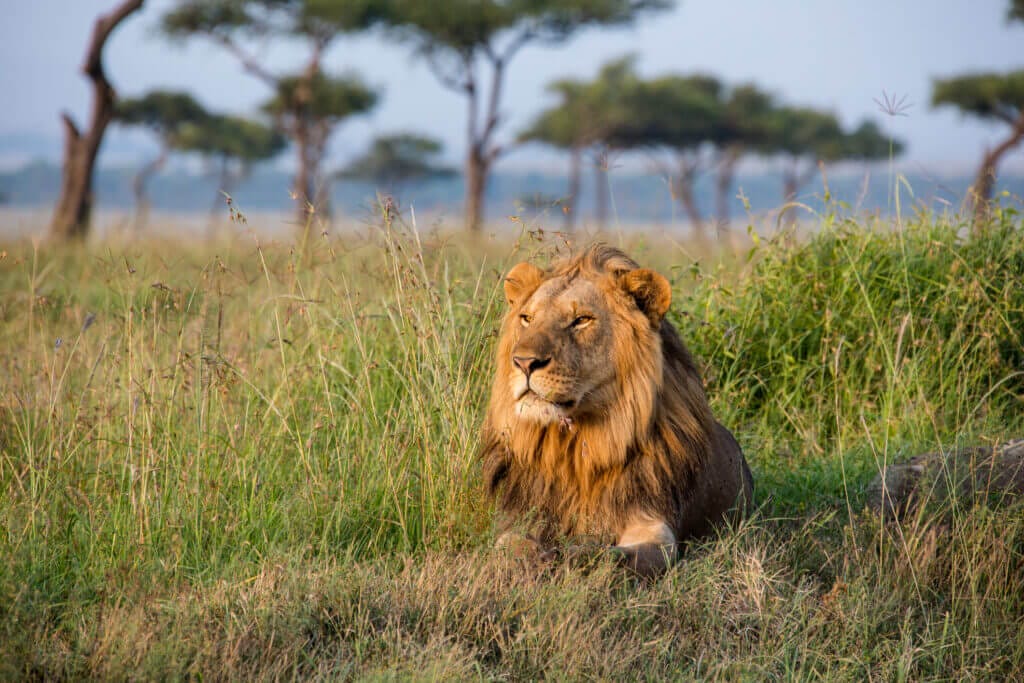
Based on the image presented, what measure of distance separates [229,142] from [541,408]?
38.2 metres

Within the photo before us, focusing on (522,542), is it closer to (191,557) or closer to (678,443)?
(678,443)

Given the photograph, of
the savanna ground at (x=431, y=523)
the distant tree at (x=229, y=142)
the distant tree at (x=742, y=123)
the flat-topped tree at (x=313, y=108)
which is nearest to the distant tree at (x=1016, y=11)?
the distant tree at (x=742, y=123)

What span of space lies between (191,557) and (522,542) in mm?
1037

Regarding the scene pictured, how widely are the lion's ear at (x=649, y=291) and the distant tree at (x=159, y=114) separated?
3022 centimetres

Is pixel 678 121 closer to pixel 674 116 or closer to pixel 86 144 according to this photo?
pixel 674 116

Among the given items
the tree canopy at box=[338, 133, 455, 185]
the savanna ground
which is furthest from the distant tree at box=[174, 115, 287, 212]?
the savanna ground

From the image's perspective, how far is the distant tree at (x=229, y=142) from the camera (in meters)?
37.9

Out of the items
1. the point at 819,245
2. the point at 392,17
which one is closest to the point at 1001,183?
the point at 819,245

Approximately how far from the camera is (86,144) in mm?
14219

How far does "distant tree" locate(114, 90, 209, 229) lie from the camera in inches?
1277

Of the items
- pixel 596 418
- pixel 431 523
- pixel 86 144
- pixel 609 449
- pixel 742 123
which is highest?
pixel 742 123

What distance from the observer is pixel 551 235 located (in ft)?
13.1

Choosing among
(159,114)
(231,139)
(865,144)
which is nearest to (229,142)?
(231,139)

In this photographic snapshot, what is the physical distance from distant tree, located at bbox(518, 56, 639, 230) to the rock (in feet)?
94.9
